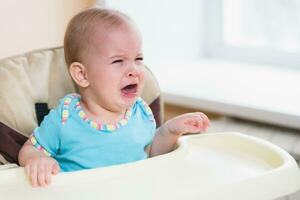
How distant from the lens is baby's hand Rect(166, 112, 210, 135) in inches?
50.0

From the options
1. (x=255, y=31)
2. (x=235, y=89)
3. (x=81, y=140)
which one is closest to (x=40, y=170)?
(x=81, y=140)

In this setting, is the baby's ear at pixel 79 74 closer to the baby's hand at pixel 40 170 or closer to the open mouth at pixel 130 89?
the open mouth at pixel 130 89

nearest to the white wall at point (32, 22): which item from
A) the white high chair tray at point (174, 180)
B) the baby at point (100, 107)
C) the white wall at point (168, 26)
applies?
the white wall at point (168, 26)

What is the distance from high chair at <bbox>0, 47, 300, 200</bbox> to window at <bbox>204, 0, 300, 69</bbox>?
35.2 inches

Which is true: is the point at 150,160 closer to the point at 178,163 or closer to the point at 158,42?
the point at 178,163

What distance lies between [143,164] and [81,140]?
7.2 inches

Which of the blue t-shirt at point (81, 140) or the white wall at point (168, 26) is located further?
the white wall at point (168, 26)

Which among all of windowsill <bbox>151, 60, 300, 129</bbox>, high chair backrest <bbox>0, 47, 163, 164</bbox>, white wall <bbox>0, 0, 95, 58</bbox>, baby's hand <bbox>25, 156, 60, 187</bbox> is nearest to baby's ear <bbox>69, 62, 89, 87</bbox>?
high chair backrest <bbox>0, 47, 163, 164</bbox>

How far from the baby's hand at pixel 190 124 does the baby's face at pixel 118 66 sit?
0.37 ft

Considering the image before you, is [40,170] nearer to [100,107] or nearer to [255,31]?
[100,107]

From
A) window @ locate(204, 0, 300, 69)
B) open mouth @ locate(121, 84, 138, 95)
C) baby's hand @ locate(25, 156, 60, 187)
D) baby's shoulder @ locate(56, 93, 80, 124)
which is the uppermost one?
open mouth @ locate(121, 84, 138, 95)

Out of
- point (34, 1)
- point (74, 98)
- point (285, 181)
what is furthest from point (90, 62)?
point (34, 1)

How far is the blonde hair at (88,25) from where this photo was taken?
1239 millimetres

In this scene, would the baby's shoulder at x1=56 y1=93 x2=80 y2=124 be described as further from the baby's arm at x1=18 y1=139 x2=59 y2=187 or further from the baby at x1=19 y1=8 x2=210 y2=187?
the baby's arm at x1=18 y1=139 x2=59 y2=187
